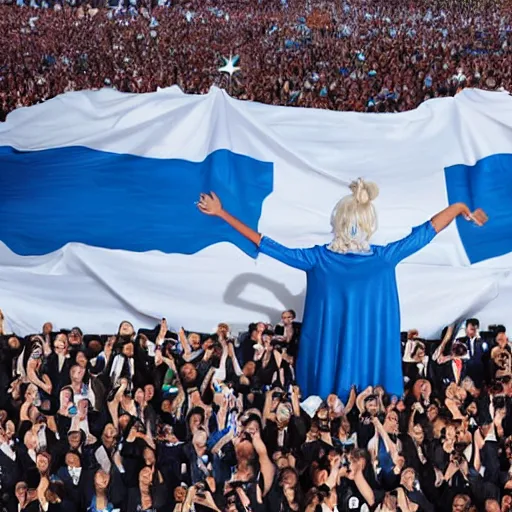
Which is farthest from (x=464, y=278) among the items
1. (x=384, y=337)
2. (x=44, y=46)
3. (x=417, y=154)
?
(x=44, y=46)

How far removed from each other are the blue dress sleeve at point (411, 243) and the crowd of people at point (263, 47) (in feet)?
14.2

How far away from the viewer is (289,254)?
5723mm

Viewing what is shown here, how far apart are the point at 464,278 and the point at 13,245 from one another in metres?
Result: 2.63

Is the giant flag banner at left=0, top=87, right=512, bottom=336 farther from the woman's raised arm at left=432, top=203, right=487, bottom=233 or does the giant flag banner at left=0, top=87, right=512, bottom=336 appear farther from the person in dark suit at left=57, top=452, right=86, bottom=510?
the person in dark suit at left=57, top=452, right=86, bottom=510

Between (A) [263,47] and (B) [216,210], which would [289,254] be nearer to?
(B) [216,210]

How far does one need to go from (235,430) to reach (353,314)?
0.88m

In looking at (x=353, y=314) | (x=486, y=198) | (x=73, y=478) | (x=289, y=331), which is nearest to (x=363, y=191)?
(x=353, y=314)

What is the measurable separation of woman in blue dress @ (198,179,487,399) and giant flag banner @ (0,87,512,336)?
1.21 feet

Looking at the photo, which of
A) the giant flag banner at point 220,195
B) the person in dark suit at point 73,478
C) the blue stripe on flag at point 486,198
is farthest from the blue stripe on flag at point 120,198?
the person in dark suit at point 73,478

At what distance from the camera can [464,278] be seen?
22.1 ft

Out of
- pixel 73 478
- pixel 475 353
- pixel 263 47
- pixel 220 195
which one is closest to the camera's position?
pixel 73 478

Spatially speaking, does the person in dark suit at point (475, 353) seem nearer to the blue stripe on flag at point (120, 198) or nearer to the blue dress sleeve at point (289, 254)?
the blue dress sleeve at point (289, 254)

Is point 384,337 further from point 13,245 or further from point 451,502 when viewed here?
point 13,245

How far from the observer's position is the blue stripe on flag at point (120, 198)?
7.43 metres
